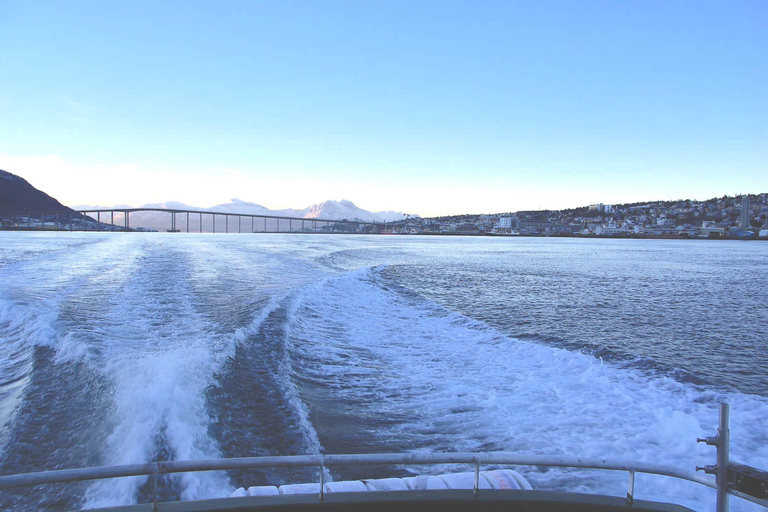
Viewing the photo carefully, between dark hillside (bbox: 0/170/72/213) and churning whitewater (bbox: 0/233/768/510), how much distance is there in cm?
14093

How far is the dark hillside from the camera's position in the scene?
11512 cm

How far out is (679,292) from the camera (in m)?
15.0

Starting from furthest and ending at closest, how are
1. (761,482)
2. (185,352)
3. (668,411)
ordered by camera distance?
(185,352) → (668,411) → (761,482)

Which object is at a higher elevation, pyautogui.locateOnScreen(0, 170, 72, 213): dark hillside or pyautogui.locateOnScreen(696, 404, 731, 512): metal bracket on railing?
pyautogui.locateOnScreen(0, 170, 72, 213): dark hillside

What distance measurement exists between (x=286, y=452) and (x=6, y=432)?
2596 mm

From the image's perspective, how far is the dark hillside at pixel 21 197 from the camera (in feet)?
378

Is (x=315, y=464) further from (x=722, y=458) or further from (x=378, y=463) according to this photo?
(x=722, y=458)

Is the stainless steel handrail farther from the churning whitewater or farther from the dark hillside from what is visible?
the dark hillside

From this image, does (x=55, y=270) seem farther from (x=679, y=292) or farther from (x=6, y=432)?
(x=679, y=292)

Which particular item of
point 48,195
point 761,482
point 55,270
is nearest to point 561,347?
point 761,482

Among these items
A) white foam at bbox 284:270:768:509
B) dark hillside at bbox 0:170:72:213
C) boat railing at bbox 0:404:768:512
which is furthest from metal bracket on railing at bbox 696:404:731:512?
dark hillside at bbox 0:170:72:213

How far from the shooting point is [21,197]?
122m

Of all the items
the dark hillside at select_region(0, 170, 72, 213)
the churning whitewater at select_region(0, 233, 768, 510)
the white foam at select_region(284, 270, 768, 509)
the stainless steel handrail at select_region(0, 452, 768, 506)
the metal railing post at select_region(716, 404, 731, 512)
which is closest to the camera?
the stainless steel handrail at select_region(0, 452, 768, 506)

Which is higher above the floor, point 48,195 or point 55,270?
point 48,195
